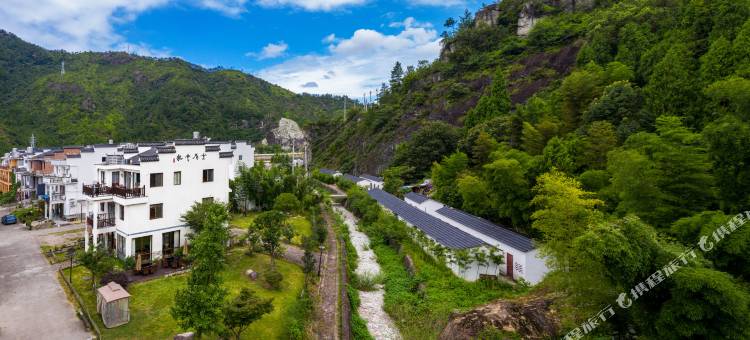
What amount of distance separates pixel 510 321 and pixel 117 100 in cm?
9076

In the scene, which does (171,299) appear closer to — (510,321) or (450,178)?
(510,321)

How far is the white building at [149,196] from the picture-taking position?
53.3 feet

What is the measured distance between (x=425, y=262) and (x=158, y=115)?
240ft

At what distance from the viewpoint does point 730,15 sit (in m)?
18.2

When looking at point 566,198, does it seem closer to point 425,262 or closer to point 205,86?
point 425,262

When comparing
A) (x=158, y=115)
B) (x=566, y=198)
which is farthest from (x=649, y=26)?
(x=158, y=115)

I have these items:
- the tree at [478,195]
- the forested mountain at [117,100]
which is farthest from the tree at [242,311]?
the forested mountain at [117,100]

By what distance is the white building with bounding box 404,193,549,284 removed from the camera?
15.7 m

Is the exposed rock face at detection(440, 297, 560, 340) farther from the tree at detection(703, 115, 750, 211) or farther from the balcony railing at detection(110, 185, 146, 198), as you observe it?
the balcony railing at detection(110, 185, 146, 198)

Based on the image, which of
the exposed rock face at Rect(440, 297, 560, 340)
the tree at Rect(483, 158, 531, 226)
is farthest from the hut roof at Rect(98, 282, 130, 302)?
the tree at Rect(483, 158, 531, 226)

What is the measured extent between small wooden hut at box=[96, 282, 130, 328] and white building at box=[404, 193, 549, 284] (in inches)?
559

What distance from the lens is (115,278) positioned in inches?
508

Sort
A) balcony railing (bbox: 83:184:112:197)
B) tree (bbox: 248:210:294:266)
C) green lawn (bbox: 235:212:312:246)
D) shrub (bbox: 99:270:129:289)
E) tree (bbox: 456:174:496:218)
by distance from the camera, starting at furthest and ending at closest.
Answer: green lawn (bbox: 235:212:312:246)
tree (bbox: 456:174:496:218)
balcony railing (bbox: 83:184:112:197)
tree (bbox: 248:210:294:266)
shrub (bbox: 99:270:129:289)

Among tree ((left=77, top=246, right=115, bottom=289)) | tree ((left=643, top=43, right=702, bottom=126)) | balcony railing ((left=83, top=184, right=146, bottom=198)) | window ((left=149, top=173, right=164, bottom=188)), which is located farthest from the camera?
tree ((left=643, top=43, right=702, bottom=126))
